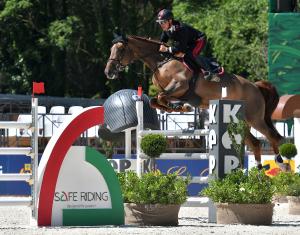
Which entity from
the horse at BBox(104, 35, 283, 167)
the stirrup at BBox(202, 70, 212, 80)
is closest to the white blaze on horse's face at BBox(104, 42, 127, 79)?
the horse at BBox(104, 35, 283, 167)

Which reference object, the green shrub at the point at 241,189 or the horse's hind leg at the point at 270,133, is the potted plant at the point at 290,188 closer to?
the green shrub at the point at 241,189

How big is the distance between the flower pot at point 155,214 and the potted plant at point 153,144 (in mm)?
779

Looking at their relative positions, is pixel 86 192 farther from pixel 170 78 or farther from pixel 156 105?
pixel 170 78

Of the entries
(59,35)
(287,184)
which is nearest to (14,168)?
(287,184)

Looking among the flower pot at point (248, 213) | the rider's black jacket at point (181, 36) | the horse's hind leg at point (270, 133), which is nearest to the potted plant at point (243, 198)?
the flower pot at point (248, 213)

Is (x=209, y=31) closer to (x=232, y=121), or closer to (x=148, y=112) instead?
(x=148, y=112)

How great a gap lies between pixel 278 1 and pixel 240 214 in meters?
10.7

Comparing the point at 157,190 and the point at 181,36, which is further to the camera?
the point at 181,36

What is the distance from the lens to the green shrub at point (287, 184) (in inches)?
516

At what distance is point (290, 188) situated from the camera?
1316 centimetres

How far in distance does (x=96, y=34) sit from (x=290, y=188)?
886 inches

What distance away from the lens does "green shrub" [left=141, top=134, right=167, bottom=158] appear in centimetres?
1139

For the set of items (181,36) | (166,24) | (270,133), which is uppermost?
(166,24)

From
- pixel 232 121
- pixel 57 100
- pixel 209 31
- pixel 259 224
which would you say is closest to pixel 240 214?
pixel 259 224
